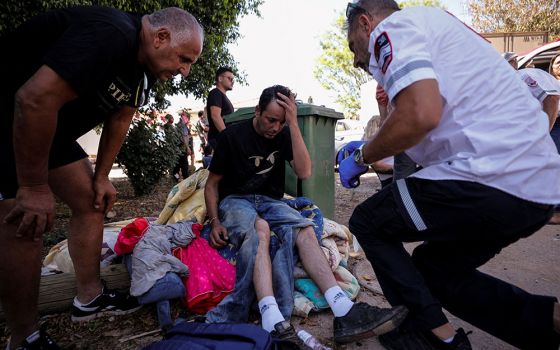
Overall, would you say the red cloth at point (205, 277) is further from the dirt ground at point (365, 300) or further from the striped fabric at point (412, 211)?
the striped fabric at point (412, 211)

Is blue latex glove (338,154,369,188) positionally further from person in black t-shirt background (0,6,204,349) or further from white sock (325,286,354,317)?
person in black t-shirt background (0,6,204,349)

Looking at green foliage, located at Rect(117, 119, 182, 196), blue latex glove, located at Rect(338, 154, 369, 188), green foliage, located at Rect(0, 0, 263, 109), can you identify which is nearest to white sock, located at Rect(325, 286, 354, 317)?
blue latex glove, located at Rect(338, 154, 369, 188)

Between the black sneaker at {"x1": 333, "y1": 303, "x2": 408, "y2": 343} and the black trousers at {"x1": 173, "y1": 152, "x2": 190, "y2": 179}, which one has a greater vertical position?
the black sneaker at {"x1": 333, "y1": 303, "x2": 408, "y2": 343}

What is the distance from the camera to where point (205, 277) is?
2441 millimetres

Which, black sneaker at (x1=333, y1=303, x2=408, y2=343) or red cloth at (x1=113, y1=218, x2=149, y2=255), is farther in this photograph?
red cloth at (x1=113, y1=218, x2=149, y2=255)

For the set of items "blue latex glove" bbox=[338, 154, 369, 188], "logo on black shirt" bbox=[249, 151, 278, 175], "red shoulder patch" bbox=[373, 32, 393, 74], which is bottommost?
"logo on black shirt" bbox=[249, 151, 278, 175]

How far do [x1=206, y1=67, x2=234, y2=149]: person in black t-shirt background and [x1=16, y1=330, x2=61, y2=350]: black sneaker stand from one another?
2.97 metres

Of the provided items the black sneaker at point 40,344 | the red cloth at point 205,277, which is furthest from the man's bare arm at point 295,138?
the black sneaker at point 40,344

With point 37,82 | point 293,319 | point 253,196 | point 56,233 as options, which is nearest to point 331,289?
Answer: point 293,319

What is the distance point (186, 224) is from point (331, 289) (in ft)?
4.08

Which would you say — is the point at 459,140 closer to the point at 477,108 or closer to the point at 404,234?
the point at 477,108

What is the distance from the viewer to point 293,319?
2305 millimetres

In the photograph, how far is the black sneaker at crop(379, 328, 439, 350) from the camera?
1684mm

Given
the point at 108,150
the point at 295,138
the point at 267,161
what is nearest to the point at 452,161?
the point at 295,138
